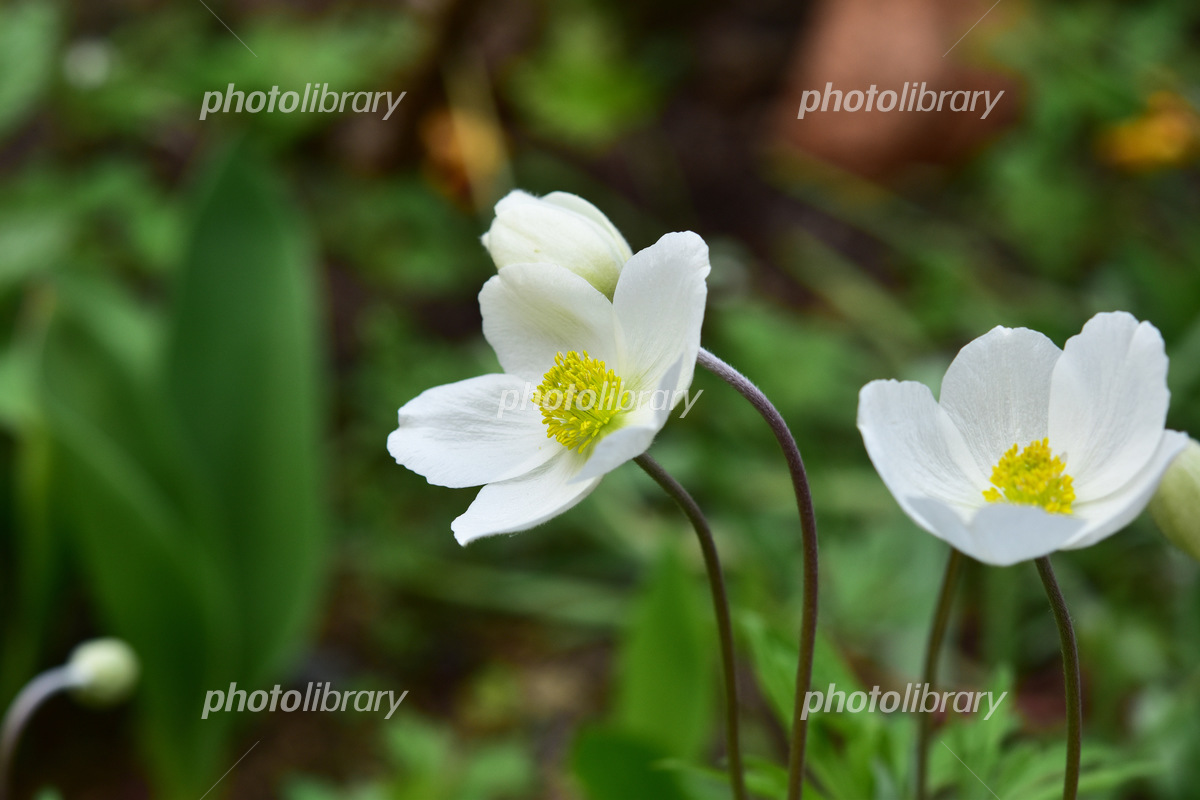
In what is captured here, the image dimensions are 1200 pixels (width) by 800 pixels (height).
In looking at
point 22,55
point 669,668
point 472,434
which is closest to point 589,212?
point 472,434

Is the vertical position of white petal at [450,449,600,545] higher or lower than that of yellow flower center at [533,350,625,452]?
lower

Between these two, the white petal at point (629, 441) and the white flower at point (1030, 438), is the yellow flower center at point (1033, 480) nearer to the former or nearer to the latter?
the white flower at point (1030, 438)

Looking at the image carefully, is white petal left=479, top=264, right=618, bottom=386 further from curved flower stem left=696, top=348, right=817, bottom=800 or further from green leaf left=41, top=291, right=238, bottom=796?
green leaf left=41, top=291, right=238, bottom=796

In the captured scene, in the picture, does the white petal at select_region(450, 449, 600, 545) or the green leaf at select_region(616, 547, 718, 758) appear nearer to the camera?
the white petal at select_region(450, 449, 600, 545)

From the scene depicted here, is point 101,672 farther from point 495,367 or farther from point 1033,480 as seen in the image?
point 1033,480

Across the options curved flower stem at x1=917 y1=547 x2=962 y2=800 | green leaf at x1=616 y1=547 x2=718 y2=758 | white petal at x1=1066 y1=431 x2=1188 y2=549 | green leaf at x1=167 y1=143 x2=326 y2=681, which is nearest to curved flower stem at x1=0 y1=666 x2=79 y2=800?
green leaf at x1=167 y1=143 x2=326 y2=681

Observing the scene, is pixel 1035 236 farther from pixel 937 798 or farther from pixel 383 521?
pixel 383 521

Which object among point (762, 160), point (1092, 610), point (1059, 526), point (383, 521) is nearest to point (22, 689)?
point (383, 521)
